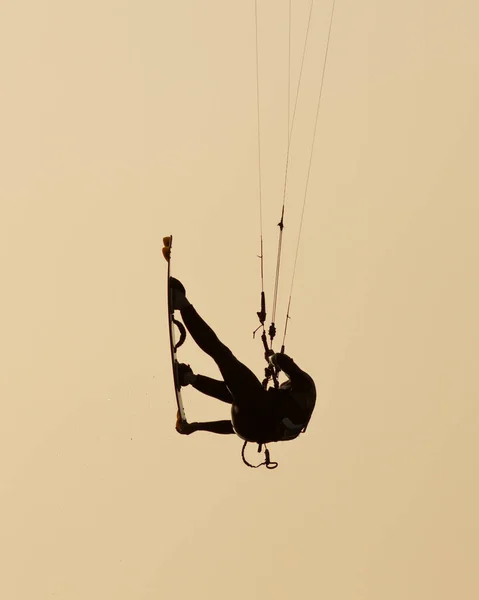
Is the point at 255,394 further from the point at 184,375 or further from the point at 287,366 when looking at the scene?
the point at 184,375

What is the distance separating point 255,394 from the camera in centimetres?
680

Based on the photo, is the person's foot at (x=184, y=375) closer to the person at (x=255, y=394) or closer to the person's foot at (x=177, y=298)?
the person at (x=255, y=394)

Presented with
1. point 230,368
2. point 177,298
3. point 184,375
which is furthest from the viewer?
point 184,375

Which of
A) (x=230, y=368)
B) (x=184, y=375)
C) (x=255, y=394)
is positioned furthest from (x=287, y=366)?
(x=184, y=375)

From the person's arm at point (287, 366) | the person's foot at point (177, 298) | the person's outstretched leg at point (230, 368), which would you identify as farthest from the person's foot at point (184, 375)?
the person's arm at point (287, 366)

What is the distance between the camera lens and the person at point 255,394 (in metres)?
Result: 6.79

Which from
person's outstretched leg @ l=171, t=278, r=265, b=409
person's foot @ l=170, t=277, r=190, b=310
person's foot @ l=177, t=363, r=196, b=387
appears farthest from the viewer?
person's foot @ l=177, t=363, r=196, b=387

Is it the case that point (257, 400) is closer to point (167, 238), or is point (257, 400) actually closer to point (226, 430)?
point (226, 430)

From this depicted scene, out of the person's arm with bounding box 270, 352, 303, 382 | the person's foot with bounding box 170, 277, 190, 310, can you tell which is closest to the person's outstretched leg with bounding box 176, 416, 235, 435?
the person's arm with bounding box 270, 352, 303, 382

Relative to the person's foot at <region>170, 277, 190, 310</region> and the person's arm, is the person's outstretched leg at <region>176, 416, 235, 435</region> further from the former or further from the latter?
the person's foot at <region>170, 277, 190, 310</region>

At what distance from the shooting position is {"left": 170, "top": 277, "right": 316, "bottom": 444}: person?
22.3ft

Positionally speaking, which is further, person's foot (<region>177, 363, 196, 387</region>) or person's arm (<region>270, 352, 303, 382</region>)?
person's foot (<region>177, 363, 196, 387</region>)

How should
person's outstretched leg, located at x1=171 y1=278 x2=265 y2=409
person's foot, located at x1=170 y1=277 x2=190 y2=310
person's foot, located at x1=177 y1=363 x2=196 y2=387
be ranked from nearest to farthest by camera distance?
person's outstretched leg, located at x1=171 y1=278 x2=265 y2=409, person's foot, located at x1=170 y1=277 x2=190 y2=310, person's foot, located at x1=177 y1=363 x2=196 y2=387

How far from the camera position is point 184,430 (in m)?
7.09
